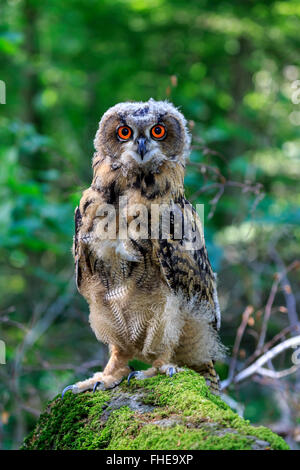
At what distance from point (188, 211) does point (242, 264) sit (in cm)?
300

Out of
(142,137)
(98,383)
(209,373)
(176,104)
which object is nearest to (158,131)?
(142,137)

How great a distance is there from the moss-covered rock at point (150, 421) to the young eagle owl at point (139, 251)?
9.0 inches

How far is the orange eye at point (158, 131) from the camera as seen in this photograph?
304cm

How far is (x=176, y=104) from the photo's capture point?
647 centimetres

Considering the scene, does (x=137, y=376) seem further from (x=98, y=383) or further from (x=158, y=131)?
(x=158, y=131)

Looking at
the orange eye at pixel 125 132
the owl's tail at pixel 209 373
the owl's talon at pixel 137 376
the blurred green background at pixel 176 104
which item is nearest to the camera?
the owl's talon at pixel 137 376

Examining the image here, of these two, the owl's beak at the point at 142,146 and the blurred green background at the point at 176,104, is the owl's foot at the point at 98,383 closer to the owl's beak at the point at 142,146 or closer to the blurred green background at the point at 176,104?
A: the owl's beak at the point at 142,146

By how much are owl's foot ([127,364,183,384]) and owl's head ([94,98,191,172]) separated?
1210 millimetres

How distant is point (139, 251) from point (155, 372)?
74 cm

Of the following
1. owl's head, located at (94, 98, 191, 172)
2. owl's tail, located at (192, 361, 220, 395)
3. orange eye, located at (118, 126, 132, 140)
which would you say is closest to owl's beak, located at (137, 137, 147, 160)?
owl's head, located at (94, 98, 191, 172)

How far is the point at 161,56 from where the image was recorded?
9109 mm

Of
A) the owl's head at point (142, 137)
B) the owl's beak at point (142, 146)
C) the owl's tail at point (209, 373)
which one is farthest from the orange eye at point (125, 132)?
the owl's tail at point (209, 373)

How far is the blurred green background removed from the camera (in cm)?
614

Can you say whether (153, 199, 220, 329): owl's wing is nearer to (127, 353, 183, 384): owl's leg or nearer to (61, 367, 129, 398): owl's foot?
(127, 353, 183, 384): owl's leg
